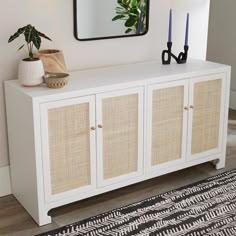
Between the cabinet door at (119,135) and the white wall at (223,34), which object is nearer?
the cabinet door at (119,135)

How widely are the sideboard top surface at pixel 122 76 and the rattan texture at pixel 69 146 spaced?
4.3 inches

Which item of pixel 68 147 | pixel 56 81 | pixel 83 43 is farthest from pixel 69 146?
pixel 83 43

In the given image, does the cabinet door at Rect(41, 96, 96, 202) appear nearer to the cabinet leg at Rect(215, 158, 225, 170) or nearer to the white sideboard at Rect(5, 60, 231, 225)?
the white sideboard at Rect(5, 60, 231, 225)

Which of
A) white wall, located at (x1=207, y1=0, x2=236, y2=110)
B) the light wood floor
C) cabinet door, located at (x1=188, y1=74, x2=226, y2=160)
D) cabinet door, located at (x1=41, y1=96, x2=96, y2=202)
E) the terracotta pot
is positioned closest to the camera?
cabinet door, located at (x1=41, y1=96, x2=96, y2=202)

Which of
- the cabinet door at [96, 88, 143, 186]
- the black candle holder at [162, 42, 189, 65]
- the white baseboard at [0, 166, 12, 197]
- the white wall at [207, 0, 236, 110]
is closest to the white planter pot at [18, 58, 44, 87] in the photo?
the cabinet door at [96, 88, 143, 186]

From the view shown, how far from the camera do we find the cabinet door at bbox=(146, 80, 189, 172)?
9.27ft

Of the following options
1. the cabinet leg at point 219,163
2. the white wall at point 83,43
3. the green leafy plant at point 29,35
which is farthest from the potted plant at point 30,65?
the cabinet leg at point 219,163

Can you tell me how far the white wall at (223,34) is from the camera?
15.5 feet

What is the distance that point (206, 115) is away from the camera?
10.2ft

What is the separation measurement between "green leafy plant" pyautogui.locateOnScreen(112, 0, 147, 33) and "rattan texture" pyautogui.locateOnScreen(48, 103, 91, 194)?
0.84 meters

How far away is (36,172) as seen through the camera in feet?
8.09

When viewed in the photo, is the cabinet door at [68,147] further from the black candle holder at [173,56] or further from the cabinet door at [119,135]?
A: the black candle holder at [173,56]

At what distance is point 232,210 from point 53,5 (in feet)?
5.42

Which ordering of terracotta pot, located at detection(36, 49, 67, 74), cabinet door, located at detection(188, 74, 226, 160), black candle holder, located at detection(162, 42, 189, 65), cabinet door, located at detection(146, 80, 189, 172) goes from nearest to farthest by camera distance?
1. terracotta pot, located at detection(36, 49, 67, 74)
2. cabinet door, located at detection(146, 80, 189, 172)
3. cabinet door, located at detection(188, 74, 226, 160)
4. black candle holder, located at detection(162, 42, 189, 65)
